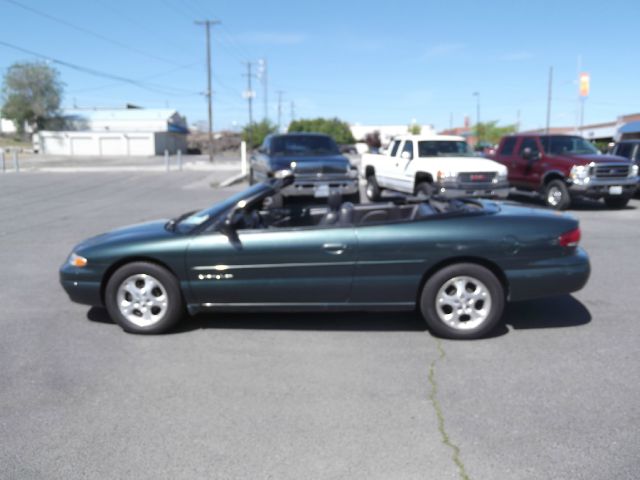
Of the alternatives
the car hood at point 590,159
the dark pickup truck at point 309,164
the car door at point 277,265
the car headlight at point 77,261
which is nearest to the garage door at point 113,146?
the dark pickup truck at point 309,164

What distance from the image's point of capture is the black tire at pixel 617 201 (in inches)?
580

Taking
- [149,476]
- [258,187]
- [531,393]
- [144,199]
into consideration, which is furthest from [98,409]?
[144,199]

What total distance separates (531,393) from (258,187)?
3.01 m

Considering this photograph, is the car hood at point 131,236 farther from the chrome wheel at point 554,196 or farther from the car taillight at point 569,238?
the chrome wheel at point 554,196

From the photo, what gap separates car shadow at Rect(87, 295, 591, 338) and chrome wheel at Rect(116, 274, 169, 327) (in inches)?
9.9

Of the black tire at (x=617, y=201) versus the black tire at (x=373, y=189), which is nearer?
the black tire at (x=617, y=201)

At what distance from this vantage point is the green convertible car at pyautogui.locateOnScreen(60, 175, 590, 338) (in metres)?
5.00

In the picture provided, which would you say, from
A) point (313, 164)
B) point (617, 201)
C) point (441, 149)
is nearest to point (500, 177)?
point (441, 149)

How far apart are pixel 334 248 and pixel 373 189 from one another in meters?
11.9

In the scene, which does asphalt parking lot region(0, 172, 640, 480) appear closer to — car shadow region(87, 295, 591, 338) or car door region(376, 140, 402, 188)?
car shadow region(87, 295, 591, 338)

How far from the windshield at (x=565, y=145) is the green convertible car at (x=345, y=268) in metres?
10.3

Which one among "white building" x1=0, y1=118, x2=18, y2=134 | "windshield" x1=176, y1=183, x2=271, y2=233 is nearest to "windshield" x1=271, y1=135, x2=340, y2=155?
"windshield" x1=176, y1=183, x2=271, y2=233

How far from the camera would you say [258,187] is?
5.62m

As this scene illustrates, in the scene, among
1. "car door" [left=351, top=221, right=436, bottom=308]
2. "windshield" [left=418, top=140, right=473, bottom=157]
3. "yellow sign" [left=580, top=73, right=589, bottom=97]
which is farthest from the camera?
"yellow sign" [left=580, top=73, right=589, bottom=97]
